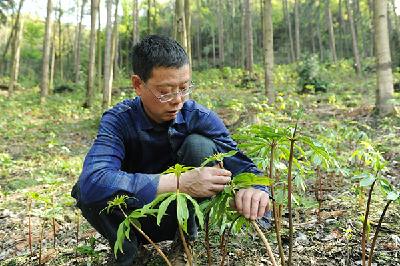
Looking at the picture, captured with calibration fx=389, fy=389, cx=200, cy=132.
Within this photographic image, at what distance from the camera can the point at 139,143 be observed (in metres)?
2.33

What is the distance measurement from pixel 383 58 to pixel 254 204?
730cm

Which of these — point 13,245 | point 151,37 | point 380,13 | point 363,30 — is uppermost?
point 363,30

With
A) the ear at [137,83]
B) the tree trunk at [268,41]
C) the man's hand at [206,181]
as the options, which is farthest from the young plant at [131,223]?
the tree trunk at [268,41]

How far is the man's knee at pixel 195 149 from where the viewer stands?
6.72 ft

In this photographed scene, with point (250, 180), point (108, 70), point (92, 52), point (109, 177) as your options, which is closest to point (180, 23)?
point (108, 70)

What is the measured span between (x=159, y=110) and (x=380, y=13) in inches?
277

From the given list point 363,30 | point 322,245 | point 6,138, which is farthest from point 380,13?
point 363,30

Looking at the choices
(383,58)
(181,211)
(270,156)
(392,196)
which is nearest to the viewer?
(181,211)

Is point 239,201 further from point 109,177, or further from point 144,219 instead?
point 144,219

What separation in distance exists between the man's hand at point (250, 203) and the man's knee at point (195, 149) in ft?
1.61

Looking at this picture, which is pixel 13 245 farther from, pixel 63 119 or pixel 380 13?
pixel 63 119

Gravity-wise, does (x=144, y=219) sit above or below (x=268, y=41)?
below

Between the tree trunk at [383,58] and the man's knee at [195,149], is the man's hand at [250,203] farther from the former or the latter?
the tree trunk at [383,58]

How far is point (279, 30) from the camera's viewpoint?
3997 cm
